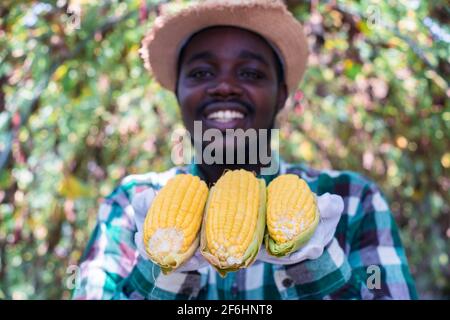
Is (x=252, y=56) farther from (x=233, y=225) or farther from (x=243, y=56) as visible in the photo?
(x=233, y=225)

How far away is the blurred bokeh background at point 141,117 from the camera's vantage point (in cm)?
249

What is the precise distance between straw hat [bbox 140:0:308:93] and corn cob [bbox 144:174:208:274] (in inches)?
31.0

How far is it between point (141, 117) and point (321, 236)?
292cm

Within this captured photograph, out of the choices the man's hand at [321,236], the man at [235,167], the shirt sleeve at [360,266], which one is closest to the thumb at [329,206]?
the man's hand at [321,236]

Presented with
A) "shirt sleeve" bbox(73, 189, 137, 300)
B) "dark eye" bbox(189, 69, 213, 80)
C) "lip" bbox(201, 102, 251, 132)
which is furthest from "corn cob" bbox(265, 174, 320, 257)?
"shirt sleeve" bbox(73, 189, 137, 300)

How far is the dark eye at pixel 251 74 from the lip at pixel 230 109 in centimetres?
10

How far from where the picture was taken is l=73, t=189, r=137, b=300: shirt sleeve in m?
1.92

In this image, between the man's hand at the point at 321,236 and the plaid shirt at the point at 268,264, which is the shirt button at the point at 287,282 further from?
the man's hand at the point at 321,236

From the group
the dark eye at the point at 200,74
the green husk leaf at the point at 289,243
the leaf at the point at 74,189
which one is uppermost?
the leaf at the point at 74,189

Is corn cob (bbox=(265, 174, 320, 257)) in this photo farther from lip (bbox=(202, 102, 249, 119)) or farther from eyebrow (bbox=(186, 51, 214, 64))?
eyebrow (bbox=(186, 51, 214, 64))

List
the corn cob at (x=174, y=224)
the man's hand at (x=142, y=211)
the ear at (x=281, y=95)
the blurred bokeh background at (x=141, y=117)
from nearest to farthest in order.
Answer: the corn cob at (x=174, y=224) < the man's hand at (x=142, y=211) < the ear at (x=281, y=95) < the blurred bokeh background at (x=141, y=117)

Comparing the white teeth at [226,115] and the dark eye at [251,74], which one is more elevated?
the dark eye at [251,74]

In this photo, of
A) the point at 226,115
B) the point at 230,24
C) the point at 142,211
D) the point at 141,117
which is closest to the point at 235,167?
the point at 226,115

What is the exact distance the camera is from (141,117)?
409 cm
